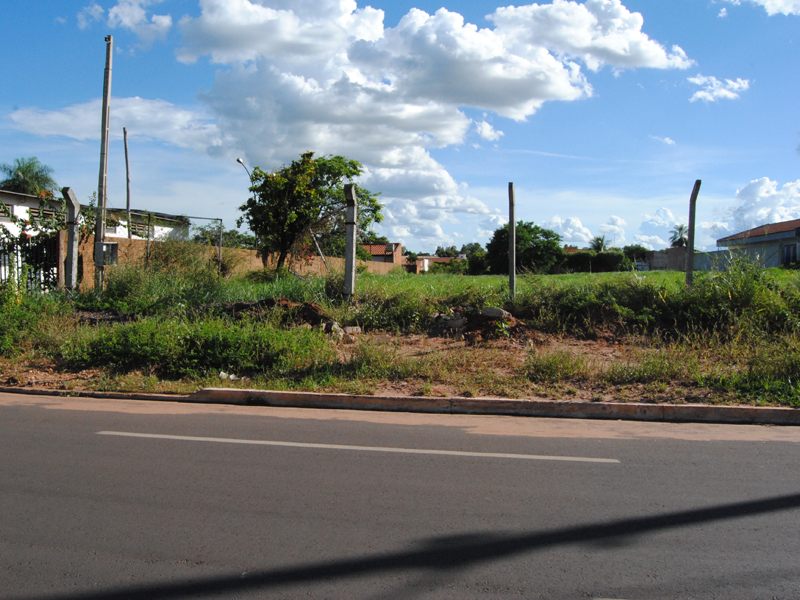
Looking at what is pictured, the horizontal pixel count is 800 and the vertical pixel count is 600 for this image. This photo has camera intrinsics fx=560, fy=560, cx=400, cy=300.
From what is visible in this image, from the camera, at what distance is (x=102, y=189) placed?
14.6 m

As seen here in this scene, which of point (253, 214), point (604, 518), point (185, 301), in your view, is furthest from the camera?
point (253, 214)

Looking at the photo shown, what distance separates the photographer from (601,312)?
1146 centimetres

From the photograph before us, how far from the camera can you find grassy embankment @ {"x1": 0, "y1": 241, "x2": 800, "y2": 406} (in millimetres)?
8250

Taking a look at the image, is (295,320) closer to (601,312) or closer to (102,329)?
(102,329)

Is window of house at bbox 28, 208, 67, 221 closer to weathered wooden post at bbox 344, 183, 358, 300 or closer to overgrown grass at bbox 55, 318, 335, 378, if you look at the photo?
overgrown grass at bbox 55, 318, 335, 378

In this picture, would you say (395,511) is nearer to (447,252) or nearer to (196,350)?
(196,350)

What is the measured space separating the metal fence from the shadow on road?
13.9 m

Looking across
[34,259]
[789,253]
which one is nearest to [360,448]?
[34,259]

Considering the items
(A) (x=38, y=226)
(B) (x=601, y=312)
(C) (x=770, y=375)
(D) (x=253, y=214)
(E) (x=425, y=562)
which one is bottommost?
(E) (x=425, y=562)

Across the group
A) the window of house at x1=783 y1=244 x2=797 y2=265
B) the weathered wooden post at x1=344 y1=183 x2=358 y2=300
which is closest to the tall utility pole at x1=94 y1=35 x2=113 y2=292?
the weathered wooden post at x1=344 y1=183 x2=358 y2=300

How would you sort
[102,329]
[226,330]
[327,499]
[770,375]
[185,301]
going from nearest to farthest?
[327,499] < [770,375] < [226,330] < [102,329] < [185,301]

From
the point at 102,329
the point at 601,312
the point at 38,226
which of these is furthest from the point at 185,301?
the point at 601,312

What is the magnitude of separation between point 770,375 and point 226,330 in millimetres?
8543

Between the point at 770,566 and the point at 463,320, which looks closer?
the point at 770,566
